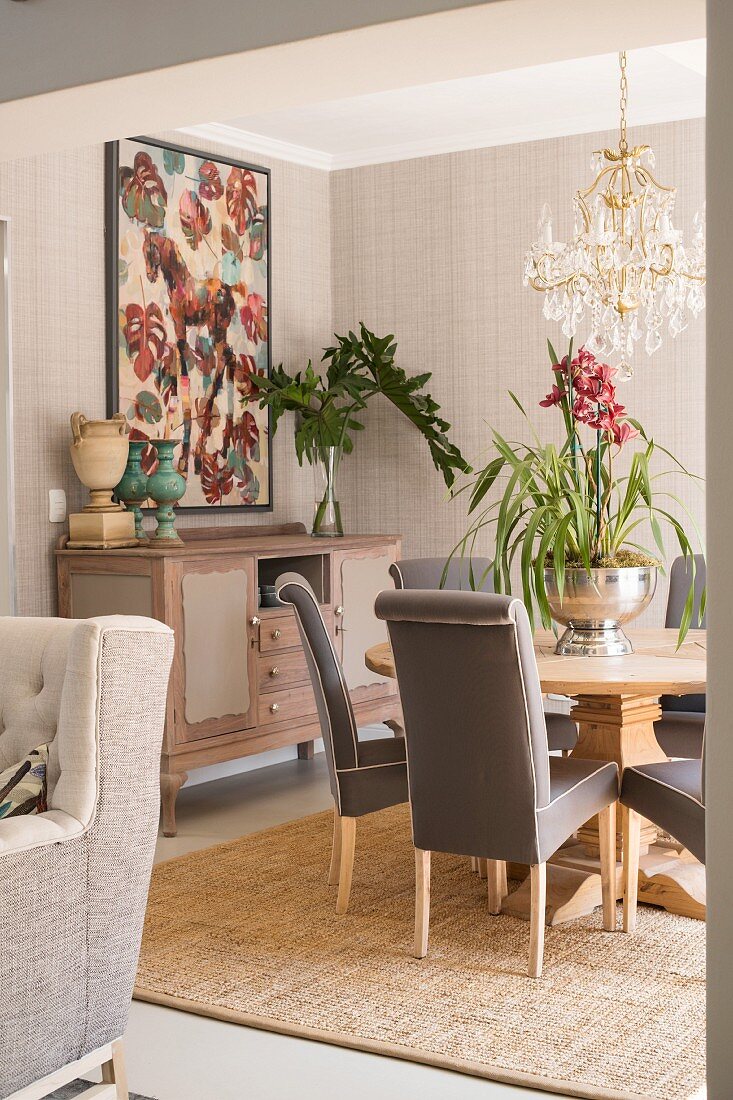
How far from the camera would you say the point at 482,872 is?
4.08 meters

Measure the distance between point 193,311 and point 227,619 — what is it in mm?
1528

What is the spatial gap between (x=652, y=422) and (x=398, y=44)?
3.53 metres

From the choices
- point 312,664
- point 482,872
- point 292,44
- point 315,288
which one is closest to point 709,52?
point 292,44

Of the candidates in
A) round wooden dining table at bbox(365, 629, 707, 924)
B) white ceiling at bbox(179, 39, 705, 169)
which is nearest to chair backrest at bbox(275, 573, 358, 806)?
round wooden dining table at bbox(365, 629, 707, 924)

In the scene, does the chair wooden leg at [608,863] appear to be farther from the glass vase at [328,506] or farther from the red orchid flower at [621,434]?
the glass vase at [328,506]

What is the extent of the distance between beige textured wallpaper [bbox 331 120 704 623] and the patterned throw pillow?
12.3 ft

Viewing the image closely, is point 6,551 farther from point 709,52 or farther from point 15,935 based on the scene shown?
point 709,52

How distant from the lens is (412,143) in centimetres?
622

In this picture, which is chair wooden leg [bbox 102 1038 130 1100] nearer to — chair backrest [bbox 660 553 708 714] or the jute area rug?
the jute area rug

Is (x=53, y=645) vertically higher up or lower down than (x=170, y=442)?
lower down

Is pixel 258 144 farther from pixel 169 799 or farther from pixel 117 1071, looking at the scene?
pixel 117 1071

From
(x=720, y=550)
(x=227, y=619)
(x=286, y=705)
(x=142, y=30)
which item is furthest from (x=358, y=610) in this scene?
(x=720, y=550)

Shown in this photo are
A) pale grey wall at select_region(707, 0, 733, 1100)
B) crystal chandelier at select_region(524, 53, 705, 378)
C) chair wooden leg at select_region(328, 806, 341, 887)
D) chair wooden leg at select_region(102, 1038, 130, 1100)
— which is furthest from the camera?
crystal chandelier at select_region(524, 53, 705, 378)

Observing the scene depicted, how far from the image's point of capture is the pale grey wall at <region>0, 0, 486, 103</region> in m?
2.43
